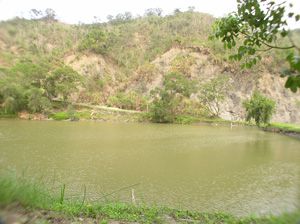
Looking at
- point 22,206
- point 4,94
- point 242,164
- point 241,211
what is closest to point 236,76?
point 4,94

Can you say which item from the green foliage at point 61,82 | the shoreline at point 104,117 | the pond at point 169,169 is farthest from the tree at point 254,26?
the green foliage at point 61,82

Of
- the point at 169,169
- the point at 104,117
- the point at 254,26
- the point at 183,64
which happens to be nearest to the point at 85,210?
the point at 254,26

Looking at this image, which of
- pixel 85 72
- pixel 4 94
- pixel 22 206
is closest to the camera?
pixel 22 206

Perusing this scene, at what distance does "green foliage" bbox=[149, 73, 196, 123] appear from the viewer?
136 ft

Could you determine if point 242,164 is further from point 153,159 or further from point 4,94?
point 4,94

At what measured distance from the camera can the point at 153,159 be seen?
17.3m

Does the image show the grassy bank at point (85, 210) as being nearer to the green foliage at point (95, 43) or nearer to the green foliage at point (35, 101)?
the green foliage at point (35, 101)

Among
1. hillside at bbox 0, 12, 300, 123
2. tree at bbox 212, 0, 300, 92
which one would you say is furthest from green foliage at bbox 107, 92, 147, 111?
tree at bbox 212, 0, 300, 92

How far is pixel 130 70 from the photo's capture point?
201 ft

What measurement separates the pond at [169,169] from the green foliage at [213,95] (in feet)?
73.4

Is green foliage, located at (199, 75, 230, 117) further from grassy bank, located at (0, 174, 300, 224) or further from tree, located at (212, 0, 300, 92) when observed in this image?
tree, located at (212, 0, 300, 92)

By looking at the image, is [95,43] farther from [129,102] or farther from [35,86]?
[35,86]

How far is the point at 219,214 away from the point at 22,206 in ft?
15.2

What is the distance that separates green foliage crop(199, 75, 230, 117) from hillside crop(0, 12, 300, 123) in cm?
101
